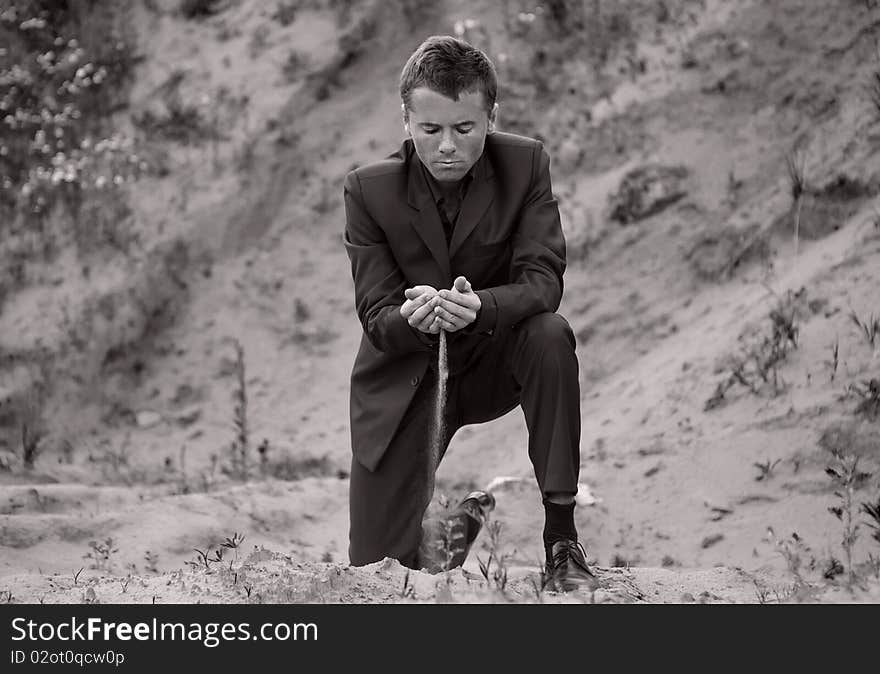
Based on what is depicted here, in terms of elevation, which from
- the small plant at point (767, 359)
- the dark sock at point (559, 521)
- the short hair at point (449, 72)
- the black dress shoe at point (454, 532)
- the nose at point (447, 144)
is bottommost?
the black dress shoe at point (454, 532)

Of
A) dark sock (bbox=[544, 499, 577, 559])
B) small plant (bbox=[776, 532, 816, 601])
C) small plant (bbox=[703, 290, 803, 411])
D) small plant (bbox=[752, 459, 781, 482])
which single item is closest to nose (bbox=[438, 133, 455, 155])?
dark sock (bbox=[544, 499, 577, 559])

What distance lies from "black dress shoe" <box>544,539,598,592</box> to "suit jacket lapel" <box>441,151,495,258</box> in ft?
3.56

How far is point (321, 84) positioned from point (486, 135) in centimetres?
575

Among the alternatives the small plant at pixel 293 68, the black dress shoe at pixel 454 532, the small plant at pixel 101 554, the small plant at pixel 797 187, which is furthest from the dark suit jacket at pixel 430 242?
the small plant at pixel 293 68

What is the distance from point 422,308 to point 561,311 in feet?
13.4

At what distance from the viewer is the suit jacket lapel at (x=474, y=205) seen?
392 centimetres

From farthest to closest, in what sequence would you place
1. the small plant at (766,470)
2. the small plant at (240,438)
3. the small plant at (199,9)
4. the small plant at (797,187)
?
the small plant at (199,9) < the small plant at (797,187) < the small plant at (240,438) < the small plant at (766,470)

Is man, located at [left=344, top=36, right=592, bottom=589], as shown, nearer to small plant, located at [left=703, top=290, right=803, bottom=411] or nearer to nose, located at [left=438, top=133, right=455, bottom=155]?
nose, located at [left=438, top=133, right=455, bottom=155]

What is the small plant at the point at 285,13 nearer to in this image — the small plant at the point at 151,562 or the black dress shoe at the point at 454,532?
the small plant at the point at 151,562

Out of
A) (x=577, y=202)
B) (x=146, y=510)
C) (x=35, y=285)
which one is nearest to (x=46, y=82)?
(x=35, y=285)

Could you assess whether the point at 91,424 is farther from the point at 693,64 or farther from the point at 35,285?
the point at 693,64

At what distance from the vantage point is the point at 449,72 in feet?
12.2

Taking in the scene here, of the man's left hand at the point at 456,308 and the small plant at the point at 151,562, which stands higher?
the man's left hand at the point at 456,308

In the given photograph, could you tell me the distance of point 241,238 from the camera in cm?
885
